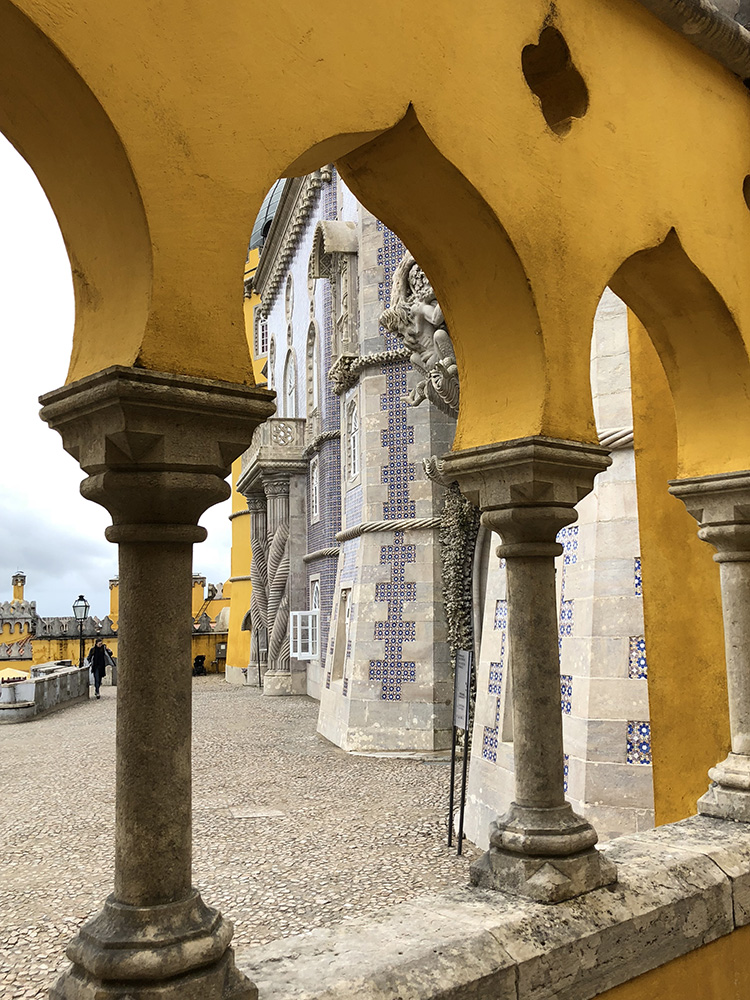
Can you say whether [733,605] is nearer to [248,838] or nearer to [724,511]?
[724,511]

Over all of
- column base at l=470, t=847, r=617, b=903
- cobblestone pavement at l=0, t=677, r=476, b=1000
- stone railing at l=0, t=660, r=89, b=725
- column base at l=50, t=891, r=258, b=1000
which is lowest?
cobblestone pavement at l=0, t=677, r=476, b=1000

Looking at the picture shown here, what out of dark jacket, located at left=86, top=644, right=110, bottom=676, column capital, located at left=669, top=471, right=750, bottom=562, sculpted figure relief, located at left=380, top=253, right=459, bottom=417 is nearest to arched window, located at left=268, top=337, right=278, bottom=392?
dark jacket, located at left=86, top=644, right=110, bottom=676

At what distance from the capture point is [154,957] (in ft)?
6.31

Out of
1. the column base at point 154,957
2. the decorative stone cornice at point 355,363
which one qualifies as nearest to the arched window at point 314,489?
the decorative stone cornice at point 355,363

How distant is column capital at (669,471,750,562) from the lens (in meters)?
4.17

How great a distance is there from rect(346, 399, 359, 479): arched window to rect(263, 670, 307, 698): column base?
638 cm

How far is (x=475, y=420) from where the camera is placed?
11.4ft

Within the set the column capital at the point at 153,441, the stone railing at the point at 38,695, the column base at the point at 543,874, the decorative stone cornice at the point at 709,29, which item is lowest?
the stone railing at the point at 38,695

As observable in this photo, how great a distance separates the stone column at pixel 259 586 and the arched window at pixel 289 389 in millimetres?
2145

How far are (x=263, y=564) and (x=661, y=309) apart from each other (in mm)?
16575

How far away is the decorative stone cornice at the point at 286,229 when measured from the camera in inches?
606

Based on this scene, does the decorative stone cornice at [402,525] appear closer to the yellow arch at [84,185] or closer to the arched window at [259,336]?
the yellow arch at [84,185]

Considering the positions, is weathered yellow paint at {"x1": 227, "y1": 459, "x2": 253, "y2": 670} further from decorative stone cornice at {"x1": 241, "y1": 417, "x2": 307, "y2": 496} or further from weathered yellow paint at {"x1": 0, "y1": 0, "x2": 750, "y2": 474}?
weathered yellow paint at {"x1": 0, "y1": 0, "x2": 750, "y2": 474}

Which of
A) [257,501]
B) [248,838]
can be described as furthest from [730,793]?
[257,501]
